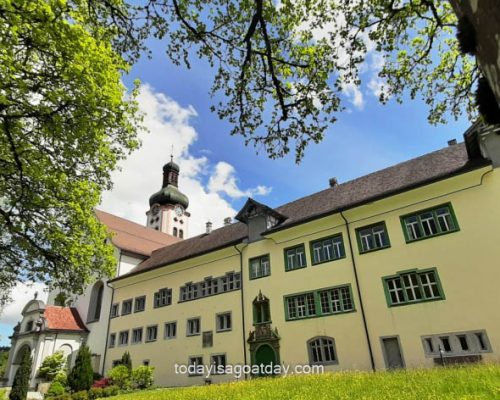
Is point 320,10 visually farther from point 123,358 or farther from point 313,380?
point 123,358

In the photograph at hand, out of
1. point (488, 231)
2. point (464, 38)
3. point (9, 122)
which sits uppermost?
point (9, 122)

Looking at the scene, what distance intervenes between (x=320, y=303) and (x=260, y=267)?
210 inches

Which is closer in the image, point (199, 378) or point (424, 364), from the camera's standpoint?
point (424, 364)

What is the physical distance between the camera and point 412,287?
1803cm

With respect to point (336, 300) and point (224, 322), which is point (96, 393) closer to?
point (224, 322)

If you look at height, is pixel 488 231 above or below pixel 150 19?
below

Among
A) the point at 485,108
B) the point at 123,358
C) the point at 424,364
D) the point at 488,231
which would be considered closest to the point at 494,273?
the point at 488,231

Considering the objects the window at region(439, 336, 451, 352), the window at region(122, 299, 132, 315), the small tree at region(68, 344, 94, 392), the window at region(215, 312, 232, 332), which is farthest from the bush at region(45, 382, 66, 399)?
the window at region(439, 336, 451, 352)

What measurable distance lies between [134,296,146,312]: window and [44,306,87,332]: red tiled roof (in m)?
7.13

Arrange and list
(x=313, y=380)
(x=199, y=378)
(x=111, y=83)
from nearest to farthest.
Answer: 1. (x=111, y=83)
2. (x=313, y=380)
3. (x=199, y=378)

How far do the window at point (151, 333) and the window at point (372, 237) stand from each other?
1815cm

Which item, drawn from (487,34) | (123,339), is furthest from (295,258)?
(487,34)

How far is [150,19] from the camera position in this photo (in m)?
8.57

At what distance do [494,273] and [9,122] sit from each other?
65.8ft
